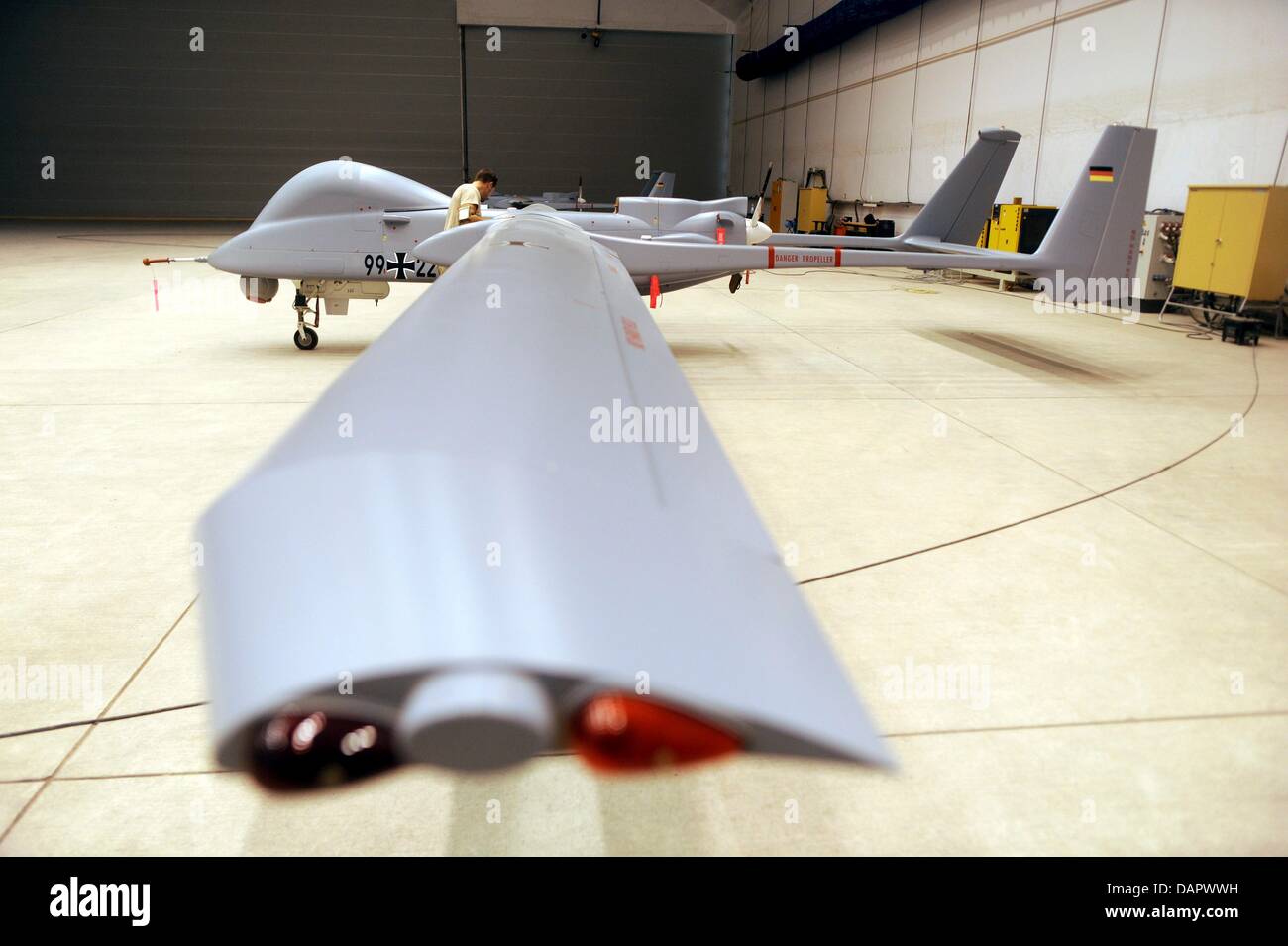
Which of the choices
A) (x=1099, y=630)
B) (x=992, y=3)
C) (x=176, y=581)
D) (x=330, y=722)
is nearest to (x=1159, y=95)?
(x=992, y=3)

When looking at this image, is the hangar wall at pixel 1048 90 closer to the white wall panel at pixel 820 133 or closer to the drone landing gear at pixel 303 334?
the white wall panel at pixel 820 133

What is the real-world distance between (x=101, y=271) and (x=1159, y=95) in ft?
61.4

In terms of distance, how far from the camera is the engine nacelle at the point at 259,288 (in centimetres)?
877

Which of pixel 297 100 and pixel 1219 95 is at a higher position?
pixel 297 100

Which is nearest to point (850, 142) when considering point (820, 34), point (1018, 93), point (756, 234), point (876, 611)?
point (820, 34)

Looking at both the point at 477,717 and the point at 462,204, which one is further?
the point at 462,204

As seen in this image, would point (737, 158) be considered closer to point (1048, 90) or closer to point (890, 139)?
point (890, 139)

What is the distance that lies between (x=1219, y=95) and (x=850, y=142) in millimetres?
13882

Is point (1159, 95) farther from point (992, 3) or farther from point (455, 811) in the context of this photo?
point (455, 811)

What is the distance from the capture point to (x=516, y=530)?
0.85m

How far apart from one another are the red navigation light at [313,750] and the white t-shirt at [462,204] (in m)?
7.89

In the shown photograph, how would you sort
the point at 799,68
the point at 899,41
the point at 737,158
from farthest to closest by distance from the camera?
the point at 737,158 < the point at 799,68 < the point at 899,41

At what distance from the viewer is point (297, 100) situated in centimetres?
3219

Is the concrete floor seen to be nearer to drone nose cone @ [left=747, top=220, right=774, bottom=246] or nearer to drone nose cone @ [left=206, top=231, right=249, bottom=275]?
drone nose cone @ [left=206, top=231, right=249, bottom=275]
